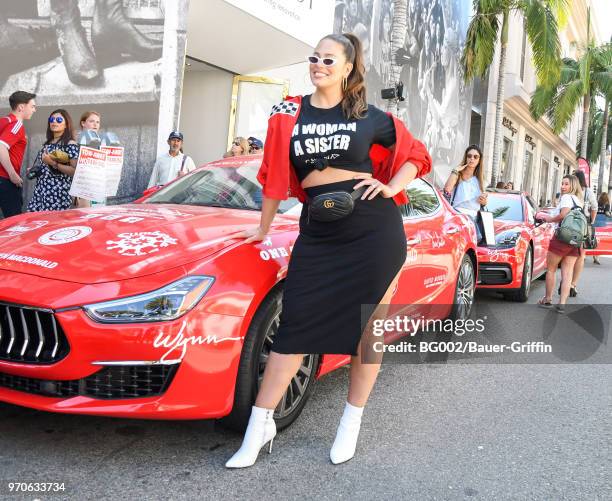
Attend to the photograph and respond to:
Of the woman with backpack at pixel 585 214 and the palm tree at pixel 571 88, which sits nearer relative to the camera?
the woman with backpack at pixel 585 214

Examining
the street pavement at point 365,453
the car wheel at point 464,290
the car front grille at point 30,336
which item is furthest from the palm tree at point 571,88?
the car front grille at point 30,336

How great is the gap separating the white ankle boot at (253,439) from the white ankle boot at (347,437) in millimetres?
341

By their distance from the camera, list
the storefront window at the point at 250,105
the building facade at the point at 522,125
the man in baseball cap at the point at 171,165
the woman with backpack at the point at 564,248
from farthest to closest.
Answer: the building facade at the point at 522,125
the storefront window at the point at 250,105
the man in baseball cap at the point at 171,165
the woman with backpack at the point at 564,248

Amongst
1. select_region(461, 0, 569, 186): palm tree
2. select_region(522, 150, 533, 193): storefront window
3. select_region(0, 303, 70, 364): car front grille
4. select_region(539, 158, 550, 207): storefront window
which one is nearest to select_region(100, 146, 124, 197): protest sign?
select_region(0, 303, 70, 364): car front grille

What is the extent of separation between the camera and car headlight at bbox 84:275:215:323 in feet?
8.24

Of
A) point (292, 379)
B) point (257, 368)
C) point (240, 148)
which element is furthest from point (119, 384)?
point (240, 148)

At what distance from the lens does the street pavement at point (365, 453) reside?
2.57 meters

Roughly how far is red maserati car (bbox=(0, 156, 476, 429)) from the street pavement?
0.26m

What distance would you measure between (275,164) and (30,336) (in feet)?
4.07

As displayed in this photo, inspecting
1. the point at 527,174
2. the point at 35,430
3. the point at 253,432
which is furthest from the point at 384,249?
the point at 527,174

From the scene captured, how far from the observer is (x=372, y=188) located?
8.74 ft

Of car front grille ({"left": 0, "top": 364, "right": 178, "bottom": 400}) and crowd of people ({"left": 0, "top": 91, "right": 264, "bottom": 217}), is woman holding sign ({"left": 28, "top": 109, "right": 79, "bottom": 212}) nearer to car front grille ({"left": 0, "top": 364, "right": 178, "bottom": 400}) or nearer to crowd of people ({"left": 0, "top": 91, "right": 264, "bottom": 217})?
crowd of people ({"left": 0, "top": 91, "right": 264, "bottom": 217})

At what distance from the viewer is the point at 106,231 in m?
3.13

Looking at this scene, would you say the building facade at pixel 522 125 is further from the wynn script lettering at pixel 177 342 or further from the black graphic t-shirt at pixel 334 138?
the wynn script lettering at pixel 177 342
